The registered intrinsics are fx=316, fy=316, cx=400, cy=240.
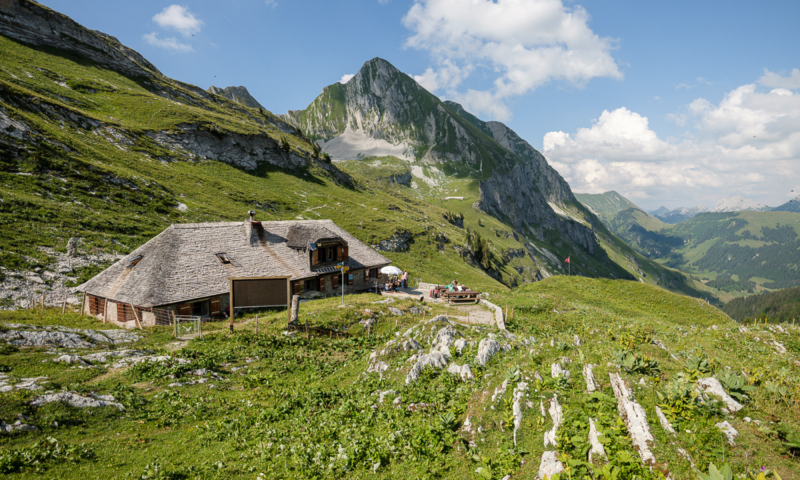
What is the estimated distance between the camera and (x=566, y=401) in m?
10.2

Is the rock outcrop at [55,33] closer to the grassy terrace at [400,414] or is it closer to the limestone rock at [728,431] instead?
the grassy terrace at [400,414]

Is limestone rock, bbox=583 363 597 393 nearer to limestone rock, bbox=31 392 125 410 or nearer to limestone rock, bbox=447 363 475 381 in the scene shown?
limestone rock, bbox=447 363 475 381

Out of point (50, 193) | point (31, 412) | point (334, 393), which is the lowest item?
point (334, 393)

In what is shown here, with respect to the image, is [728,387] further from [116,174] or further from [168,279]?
[116,174]

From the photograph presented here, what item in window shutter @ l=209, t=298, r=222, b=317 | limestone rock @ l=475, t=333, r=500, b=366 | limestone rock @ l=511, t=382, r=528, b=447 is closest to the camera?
limestone rock @ l=511, t=382, r=528, b=447

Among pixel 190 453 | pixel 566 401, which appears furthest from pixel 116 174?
pixel 566 401

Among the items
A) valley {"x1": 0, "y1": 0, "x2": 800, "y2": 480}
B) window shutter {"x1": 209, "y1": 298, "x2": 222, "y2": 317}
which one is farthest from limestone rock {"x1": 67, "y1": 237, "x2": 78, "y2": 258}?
window shutter {"x1": 209, "y1": 298, "x2": 222, "y2": 317}

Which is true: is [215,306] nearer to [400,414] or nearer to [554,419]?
[400,414]

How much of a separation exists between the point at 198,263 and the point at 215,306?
5051 mm

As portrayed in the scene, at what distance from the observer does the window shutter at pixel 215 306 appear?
31141mm

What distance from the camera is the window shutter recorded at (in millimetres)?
31141

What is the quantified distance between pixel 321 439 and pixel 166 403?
805 centimetres

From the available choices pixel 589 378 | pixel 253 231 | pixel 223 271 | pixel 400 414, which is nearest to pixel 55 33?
pixel 253 231

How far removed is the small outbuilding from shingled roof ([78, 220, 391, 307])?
70mm
